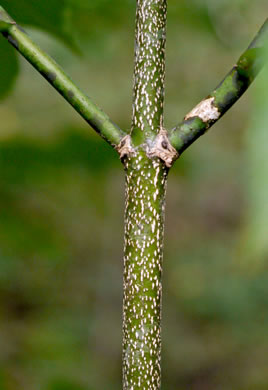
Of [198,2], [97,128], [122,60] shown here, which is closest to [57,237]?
[122,60]

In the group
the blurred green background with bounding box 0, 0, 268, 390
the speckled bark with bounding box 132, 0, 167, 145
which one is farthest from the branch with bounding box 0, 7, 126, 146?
the blurred green background with bounding box 0, 0, 268, 390

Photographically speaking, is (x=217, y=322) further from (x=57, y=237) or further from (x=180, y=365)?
(x=57, y=237)

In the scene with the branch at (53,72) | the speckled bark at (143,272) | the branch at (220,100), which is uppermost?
the branch at (53,72)

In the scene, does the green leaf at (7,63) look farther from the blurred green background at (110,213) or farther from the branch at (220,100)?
the branch at (220,100)

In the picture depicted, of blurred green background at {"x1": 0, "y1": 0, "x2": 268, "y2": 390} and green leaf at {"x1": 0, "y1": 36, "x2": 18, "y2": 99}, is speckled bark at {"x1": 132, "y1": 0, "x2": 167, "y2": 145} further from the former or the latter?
green leaf at {"x1": 0, "y1": 36, "x2": 18, "y2": 99}

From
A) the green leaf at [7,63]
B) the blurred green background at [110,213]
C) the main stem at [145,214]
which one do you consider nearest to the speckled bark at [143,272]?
the main stem at [145,214]
